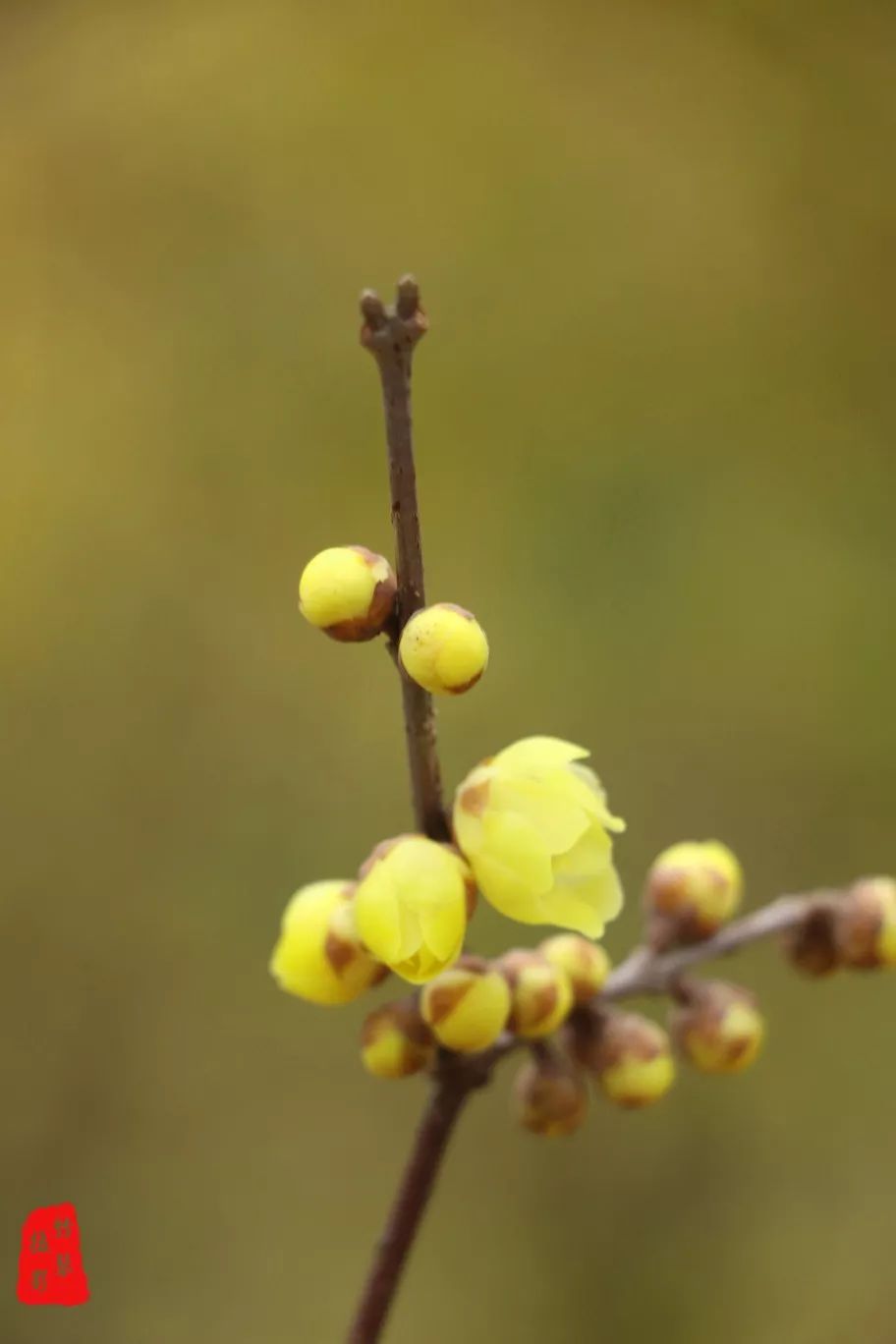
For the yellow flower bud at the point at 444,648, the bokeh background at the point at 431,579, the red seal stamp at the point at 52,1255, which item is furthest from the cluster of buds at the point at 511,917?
the bokeh background at the point at 431,579

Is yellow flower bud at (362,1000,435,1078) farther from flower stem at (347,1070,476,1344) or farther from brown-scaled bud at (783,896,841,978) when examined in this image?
brown-scaled bud at (783,896,841,978)

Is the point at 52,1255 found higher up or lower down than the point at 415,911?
lower down

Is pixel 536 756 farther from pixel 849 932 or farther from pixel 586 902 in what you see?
pixel 849 932

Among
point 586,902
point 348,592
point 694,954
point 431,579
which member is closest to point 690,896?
point 694,954

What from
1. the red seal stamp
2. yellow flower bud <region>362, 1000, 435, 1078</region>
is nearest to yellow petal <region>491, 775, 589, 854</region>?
yellow flower bud <region>362, 1000, 435, 1078</region>

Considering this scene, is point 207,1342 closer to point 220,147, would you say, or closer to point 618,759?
point 618,759

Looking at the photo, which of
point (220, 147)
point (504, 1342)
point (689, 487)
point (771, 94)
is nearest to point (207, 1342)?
point (504, 1342)
